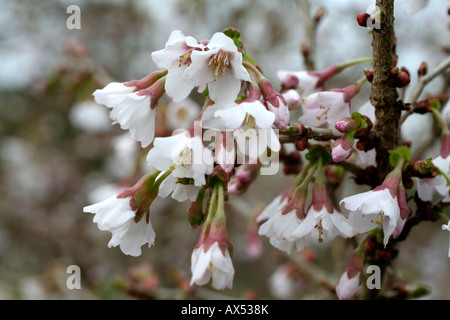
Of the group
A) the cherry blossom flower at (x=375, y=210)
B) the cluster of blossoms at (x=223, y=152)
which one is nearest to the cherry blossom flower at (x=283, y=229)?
the cluster of blossoms at (x=223, y=152)

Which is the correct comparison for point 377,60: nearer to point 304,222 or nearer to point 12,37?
point 304,222

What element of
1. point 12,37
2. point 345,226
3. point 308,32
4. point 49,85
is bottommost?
point 345,226

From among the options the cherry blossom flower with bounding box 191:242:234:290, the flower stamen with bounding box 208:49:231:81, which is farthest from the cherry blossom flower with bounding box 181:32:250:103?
the cherry blossom flower with bounding box 191:242:234:290

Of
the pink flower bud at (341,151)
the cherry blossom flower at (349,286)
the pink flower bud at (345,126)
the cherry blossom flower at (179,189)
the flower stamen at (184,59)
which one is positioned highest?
the flower stamen at (184,59)

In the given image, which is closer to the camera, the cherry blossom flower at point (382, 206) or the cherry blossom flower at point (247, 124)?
the cherry blossom flower at point (247, 124)

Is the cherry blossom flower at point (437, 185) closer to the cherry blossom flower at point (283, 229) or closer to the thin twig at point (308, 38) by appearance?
the cherry blossom flower at point (283, 229)

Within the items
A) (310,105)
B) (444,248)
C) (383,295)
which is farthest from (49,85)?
(444,248)

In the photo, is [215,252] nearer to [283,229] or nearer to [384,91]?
[283,229]

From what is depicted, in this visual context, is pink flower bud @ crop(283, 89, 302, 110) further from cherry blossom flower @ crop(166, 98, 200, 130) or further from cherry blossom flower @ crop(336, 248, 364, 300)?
cherry blossom flower @ crop(166, 98, 200, 130)
